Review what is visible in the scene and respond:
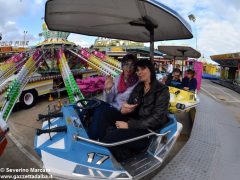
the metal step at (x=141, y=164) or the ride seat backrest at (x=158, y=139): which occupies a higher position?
the ride seat backrest at (x=158, y=139)

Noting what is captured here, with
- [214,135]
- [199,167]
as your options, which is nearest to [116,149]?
[199,167]

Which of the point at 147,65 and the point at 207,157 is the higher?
the point at 147,65

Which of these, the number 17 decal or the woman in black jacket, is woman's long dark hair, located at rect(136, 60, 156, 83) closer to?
the woman in black jacket

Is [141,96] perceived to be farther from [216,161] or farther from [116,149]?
[216,161]

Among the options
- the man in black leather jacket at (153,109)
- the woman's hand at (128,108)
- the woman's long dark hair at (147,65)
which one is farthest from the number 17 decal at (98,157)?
the woman's long dark hair at (147,65)

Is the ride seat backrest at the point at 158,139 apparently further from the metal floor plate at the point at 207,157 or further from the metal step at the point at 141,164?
the metal floor plate at the point at 207,157

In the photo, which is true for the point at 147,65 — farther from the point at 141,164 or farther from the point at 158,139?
the point at 141,164

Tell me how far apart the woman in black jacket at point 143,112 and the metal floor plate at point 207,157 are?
0.55 m

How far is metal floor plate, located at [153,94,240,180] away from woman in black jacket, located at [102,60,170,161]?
21.6 inches

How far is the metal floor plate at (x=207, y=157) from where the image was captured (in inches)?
116

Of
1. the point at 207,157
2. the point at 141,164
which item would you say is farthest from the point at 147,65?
the point at 207,157

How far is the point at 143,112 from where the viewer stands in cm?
→ 297

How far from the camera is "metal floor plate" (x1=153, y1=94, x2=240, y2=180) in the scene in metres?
2.95

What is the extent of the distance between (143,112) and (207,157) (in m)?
1.21
